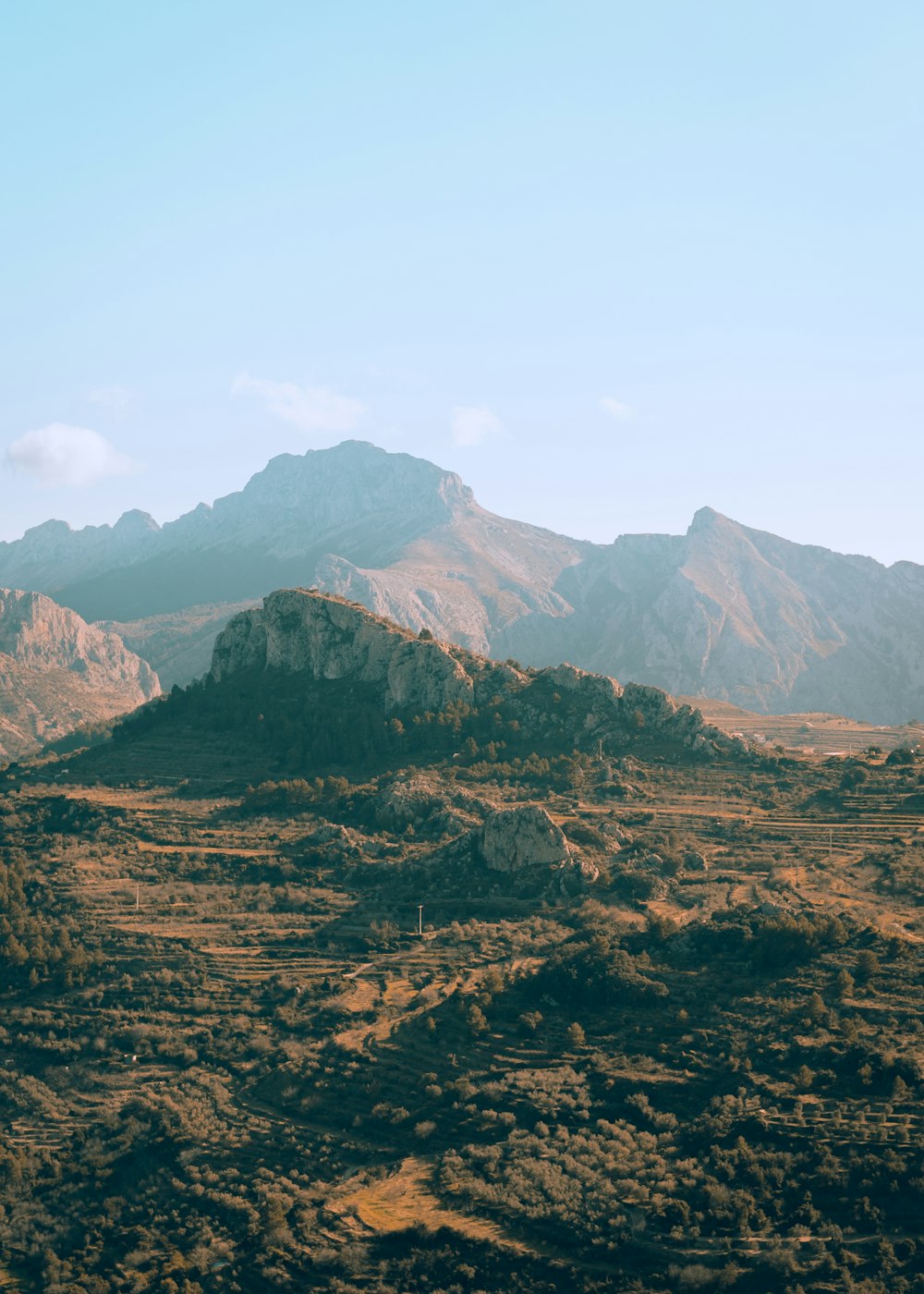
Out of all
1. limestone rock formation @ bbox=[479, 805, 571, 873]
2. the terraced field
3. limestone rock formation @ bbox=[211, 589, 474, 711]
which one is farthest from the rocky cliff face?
limestone rock formation @ bbox=[479, 805, 571, 873]

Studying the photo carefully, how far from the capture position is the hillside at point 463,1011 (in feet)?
237

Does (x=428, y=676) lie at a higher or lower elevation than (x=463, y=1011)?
higher

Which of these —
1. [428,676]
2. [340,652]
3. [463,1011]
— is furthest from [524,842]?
[340,652]

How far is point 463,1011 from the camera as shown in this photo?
9262cm

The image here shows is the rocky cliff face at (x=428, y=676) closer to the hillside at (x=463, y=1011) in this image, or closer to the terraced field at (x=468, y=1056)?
the hillside at (x=463, y=1011)

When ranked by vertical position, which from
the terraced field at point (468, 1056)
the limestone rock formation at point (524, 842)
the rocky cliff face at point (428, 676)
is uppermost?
the rocky cliff face at point (428, 676)

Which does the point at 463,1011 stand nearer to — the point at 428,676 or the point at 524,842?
the point at 524,842

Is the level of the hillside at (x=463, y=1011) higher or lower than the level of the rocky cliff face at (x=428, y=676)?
lower

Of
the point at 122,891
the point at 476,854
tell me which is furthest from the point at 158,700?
the point at 476,854

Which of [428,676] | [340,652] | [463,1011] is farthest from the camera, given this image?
[340,652]

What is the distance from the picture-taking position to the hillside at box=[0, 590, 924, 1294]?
72375 mm

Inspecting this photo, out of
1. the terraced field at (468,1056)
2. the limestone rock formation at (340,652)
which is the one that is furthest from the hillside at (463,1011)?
the limestone rock formation at (340,652)

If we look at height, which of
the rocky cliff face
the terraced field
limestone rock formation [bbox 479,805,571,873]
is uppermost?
the rocky cliff face

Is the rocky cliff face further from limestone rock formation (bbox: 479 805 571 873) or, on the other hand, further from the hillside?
limestone rock formation (bbox: 479 805 571 873)
